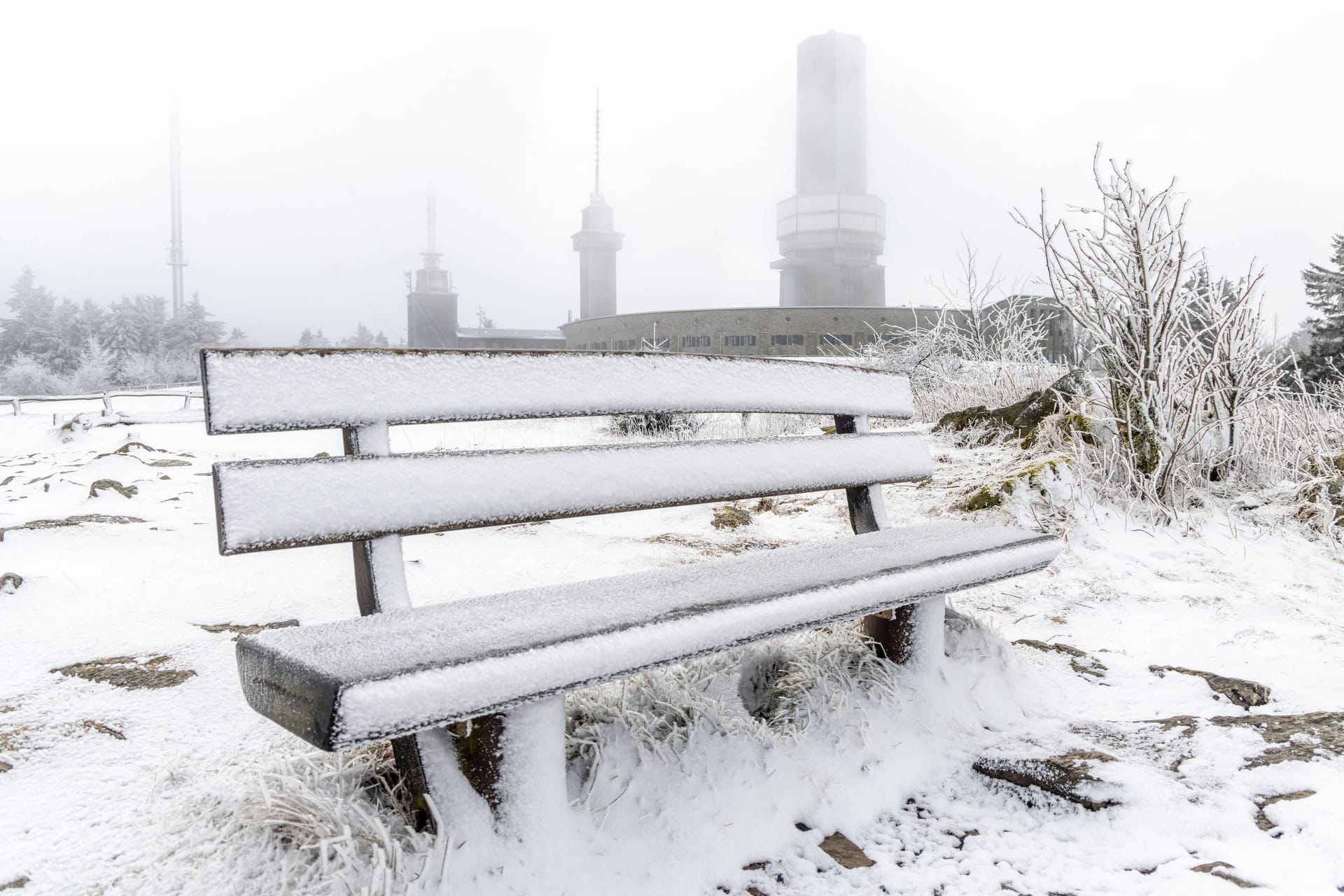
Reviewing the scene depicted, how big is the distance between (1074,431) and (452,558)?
318 cm

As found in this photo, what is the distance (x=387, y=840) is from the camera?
3.59 ft

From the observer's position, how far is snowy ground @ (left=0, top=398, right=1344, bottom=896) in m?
1.19

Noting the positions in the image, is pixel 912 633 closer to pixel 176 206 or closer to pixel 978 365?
pixel 978 365

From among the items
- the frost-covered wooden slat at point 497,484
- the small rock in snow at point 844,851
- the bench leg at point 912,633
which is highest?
the frost-covered wooden slat at point 497,484

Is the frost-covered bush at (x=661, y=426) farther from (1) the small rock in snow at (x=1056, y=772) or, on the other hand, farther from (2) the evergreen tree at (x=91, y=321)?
(2) the evergreen tree at (x=91, y=321)

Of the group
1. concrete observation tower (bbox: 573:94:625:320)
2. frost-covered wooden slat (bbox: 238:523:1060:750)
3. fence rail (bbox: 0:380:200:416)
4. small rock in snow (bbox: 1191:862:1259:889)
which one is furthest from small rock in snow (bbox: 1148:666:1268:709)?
concrete observation tower (bbox: 573:94:625:320)

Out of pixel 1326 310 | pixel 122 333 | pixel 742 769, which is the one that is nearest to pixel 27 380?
pixel 122 333

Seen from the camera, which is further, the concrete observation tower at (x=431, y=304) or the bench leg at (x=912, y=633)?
the concrete observation tower at (x=431, y=304)

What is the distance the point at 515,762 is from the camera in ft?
3.86

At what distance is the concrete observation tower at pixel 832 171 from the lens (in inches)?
2490

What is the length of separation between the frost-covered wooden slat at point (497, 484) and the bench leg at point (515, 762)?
32 cm

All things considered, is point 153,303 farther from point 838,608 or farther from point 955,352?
point 838,608

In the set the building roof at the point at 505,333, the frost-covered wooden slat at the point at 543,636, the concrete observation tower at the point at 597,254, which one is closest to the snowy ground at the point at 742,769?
the frost-covered wooden slat at the point at 543,636

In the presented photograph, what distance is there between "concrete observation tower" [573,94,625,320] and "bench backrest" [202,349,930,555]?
80436mm
